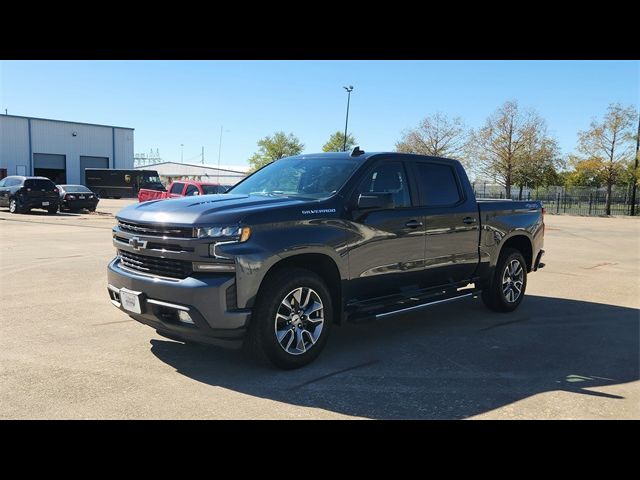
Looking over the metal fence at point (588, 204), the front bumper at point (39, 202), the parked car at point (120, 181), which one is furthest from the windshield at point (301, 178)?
the metal fence at point (588, 204)

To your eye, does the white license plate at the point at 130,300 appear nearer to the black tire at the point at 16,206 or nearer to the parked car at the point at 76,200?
the black tire at the point at 16,206

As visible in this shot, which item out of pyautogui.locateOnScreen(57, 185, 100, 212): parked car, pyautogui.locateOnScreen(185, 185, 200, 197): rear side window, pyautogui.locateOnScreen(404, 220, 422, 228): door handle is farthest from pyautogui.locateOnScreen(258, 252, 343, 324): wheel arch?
pyautogui.locateOnScreen(57, 185, 100, 212): parked car

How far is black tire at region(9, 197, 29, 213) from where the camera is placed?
84.0 ft

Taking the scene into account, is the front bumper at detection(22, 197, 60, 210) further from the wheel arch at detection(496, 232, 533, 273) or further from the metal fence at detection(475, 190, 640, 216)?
the metal fence at detection(475, 190, 640, 216)

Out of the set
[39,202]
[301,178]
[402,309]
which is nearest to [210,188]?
[39,202]

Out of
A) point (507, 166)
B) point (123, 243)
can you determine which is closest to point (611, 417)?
point (123, 243)

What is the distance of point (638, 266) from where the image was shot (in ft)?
41.0

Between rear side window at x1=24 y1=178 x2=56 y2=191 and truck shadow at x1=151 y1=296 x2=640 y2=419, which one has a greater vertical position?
rear side window at x1=24 y1=178 x2=56 y2=191

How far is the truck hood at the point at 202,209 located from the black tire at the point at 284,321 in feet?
1.99

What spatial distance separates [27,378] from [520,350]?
4603 millimetres

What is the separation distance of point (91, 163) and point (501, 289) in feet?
190

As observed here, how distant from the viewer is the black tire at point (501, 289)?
715 centimetres

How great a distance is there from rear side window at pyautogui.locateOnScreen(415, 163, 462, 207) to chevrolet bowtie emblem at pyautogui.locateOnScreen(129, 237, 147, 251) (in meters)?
3.01
